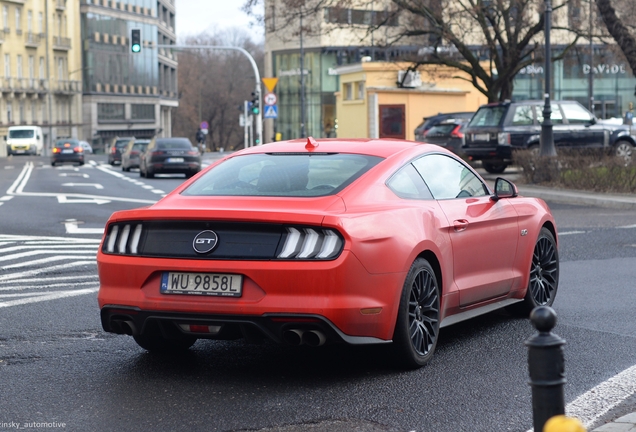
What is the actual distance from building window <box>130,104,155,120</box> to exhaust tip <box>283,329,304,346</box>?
111558mm

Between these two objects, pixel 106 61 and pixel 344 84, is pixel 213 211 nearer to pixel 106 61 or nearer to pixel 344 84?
pixel 344 84

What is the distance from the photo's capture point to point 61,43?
4117 inches

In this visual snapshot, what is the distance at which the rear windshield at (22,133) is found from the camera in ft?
272

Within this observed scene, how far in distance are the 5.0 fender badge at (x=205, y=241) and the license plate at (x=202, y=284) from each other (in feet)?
0.44

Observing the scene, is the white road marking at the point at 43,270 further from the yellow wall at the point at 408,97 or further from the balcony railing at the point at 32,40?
the balcony railing at the point at 32,40

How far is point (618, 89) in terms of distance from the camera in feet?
271

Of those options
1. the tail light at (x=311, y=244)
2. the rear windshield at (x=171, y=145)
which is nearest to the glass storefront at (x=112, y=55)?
the rear windshield at (x=171, y=145)

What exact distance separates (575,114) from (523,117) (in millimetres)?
1330

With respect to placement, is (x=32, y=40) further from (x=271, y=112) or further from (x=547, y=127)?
(x=547, y=127)

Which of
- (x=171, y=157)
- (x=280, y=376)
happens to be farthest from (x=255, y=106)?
(x=280, y=376)

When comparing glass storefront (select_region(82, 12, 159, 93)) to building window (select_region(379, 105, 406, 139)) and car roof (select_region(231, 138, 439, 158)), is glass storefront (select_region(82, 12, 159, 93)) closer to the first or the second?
building window (select_region(379, 105, 406, 139))

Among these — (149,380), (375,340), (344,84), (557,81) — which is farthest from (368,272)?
(557,81)

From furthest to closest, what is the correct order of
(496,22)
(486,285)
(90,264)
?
1. (496,22)
2. (90,264)
3. (486,285)

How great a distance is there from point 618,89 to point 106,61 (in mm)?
52377
